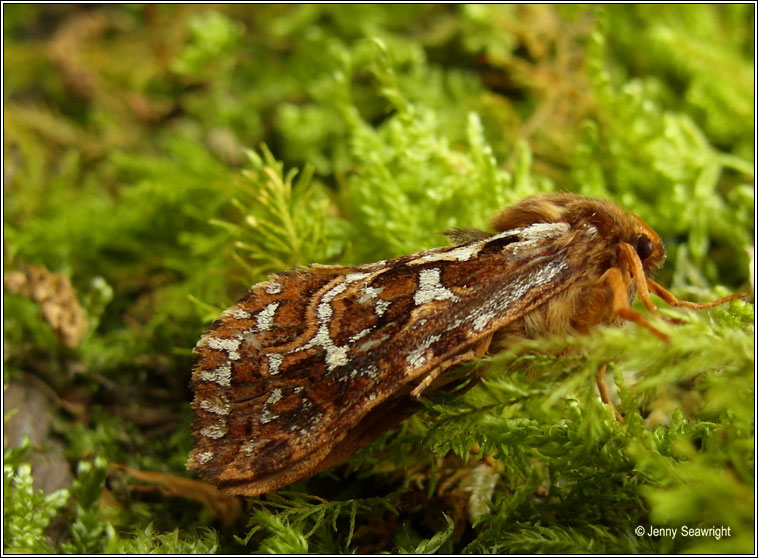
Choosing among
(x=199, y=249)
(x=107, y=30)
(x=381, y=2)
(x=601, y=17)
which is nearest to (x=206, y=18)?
(x=107, y=30)

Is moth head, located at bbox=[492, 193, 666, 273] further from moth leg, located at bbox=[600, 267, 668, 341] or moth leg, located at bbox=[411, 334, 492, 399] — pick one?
moth leg, located at bbox=[411, 334, 492, 399]

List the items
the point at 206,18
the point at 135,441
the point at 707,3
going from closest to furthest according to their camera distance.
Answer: the point at 135,441 < the point at 707,3 < the point at 206,18

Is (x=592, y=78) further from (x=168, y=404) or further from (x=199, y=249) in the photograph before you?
(x=168, y=404)

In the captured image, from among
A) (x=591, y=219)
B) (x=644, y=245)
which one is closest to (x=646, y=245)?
(x=644, y=245)

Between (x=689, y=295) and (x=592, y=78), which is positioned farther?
(x=592, y=78)

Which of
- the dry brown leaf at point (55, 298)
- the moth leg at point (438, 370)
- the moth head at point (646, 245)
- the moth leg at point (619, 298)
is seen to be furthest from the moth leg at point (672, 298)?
the dry brown leaf at point (55, 298)

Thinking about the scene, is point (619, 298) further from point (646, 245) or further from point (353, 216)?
point (353, 216)

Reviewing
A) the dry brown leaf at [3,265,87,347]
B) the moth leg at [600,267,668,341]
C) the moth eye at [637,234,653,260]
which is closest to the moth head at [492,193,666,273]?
the moth eye at [637,234,653,260]
